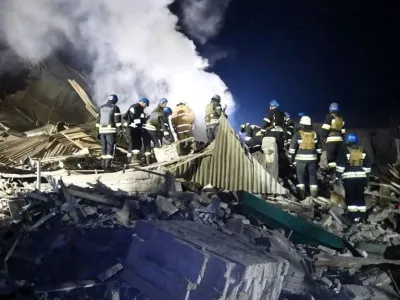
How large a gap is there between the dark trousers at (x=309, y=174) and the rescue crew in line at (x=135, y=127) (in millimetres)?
3282

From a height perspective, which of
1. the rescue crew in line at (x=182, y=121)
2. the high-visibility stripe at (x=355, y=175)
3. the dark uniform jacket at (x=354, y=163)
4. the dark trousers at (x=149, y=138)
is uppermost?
the rescue crew in line at (x=182, y=121)

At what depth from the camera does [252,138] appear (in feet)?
33.6

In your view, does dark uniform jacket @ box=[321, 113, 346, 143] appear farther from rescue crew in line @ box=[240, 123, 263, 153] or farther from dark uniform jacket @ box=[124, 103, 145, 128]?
dark uniform jacket @ box=[124, 103, 145, 128]

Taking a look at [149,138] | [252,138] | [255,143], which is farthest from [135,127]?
[252,138]

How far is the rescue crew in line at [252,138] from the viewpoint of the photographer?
9.21 metres

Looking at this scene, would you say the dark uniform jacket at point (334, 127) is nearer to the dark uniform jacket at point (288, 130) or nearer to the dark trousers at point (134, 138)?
the dark uniform jacket at point (288, 130)

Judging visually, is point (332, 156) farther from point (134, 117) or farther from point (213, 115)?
point (134, 117)

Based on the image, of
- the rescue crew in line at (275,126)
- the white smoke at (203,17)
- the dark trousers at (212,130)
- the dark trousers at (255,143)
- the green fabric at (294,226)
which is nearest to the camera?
the green fabric at (294,226)

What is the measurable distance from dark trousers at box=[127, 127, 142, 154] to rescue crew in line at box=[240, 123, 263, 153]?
2402 mm

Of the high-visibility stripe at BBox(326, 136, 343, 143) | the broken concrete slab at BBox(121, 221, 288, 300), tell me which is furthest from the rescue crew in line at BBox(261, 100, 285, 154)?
the broken concrete slab at BBox(121, 221, 288, 300)

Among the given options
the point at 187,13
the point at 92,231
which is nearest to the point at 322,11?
the point at 187,13

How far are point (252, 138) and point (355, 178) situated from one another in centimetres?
315

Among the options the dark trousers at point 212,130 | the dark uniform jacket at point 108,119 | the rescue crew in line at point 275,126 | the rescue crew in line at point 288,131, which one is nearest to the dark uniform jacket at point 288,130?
the rescue crew in line at point 288,131

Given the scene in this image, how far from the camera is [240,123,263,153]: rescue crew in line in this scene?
921 centimetres
